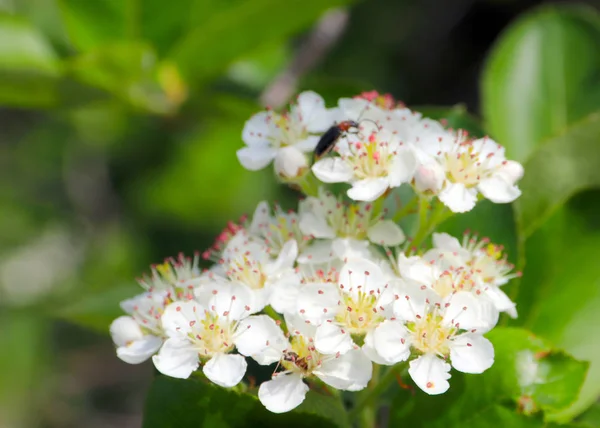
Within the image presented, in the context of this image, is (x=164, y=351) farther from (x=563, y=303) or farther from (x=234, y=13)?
(x=234, y=13)

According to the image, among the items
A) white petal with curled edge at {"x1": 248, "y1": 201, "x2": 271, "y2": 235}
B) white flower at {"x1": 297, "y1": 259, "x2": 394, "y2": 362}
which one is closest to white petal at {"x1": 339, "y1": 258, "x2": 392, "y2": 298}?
white flower at {"x1": 297, "y1": 259, "x2": 394, "y2": 362}

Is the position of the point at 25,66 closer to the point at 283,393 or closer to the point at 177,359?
the point at 177,359

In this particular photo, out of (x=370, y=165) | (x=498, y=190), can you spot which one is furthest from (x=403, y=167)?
(x=498, y=190)

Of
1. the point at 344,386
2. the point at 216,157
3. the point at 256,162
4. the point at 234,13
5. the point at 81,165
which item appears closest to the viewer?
the point at 344,386

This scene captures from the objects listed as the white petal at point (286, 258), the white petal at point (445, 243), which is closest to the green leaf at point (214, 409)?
the white petal at point (286, 258)

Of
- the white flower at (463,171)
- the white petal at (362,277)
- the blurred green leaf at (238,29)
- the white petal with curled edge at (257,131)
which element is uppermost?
the blurred green leaf at (238,29)

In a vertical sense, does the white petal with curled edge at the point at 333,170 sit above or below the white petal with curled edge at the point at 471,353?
above

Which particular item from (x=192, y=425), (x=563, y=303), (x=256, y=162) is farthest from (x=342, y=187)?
(x=192, y=425)

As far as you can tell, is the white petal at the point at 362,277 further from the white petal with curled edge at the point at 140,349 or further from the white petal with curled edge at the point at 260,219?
the white petal with curled edge at the point at 140,349
